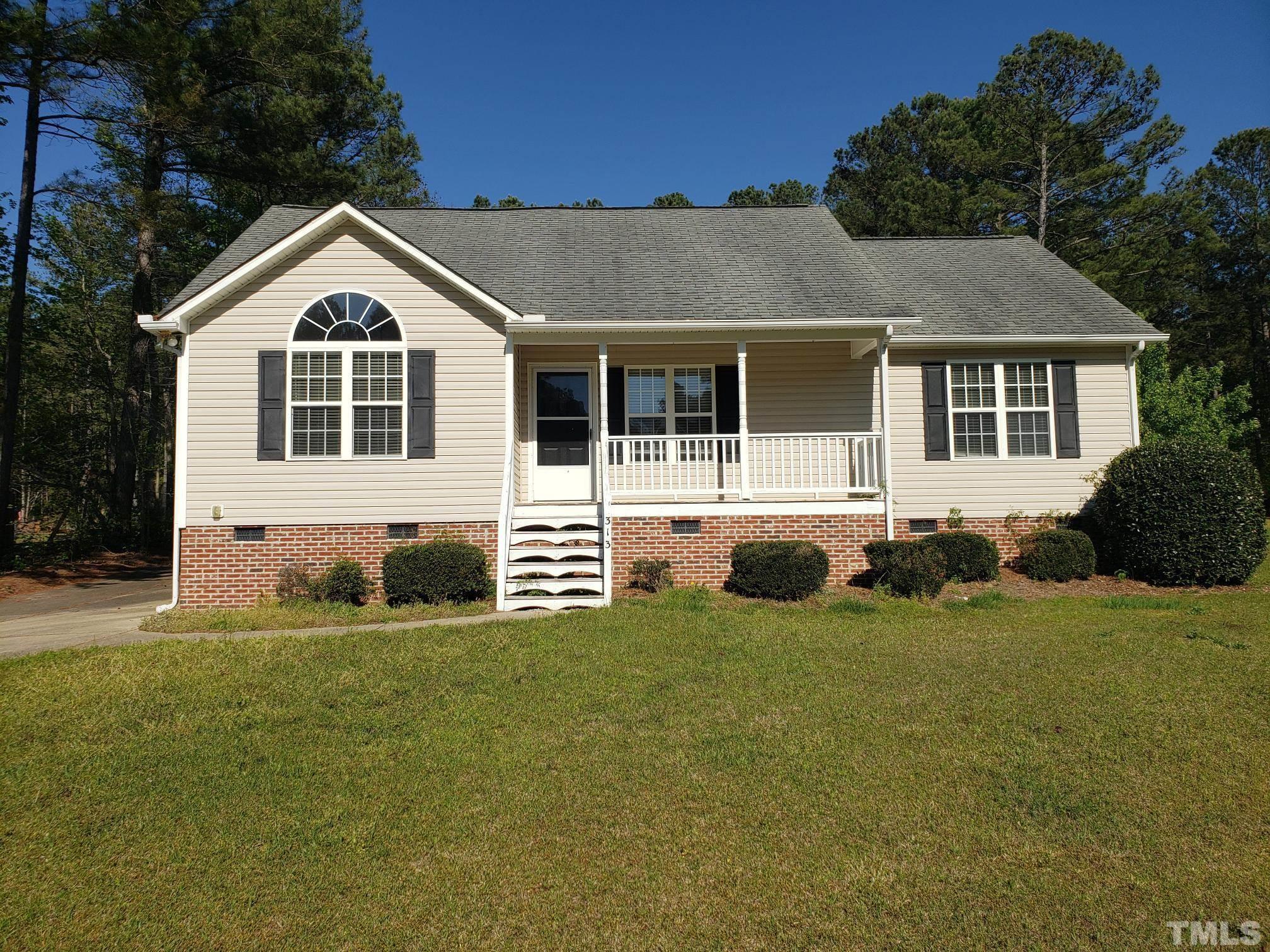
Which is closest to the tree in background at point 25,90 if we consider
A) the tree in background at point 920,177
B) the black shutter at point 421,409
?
the black shutter at point 421,409

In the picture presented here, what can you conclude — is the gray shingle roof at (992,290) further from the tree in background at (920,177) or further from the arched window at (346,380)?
the tree in background at (920,177)

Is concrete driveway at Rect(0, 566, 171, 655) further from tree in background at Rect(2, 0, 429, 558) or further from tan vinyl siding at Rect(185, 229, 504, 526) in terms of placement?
tree in background at Rect(2, 0, 429, 558)

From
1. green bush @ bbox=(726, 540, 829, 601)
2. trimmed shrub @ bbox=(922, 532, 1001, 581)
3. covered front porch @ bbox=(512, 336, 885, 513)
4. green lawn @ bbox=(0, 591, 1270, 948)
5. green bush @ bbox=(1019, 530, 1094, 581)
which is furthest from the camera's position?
covered front porch @ bbox=(512, 336, 885, 513)

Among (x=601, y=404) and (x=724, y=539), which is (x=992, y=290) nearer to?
(x=724, y=539)

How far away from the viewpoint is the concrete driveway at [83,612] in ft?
27.2

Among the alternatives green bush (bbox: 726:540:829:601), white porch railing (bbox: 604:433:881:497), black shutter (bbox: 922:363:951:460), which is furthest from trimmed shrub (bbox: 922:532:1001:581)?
green bush (bbox: 726:540:829:601)

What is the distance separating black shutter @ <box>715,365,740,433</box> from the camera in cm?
1207

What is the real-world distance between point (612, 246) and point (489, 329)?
13.5ft

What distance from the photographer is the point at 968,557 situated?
415 inches

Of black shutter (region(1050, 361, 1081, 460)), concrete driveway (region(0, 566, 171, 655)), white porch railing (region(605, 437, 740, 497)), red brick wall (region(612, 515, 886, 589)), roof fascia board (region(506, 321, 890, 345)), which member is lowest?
concrete driveway (region(0, 566, 171, 655))

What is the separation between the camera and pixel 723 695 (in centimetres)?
571

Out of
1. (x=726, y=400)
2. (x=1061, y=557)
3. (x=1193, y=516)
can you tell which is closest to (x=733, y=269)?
(x=726, y=400)

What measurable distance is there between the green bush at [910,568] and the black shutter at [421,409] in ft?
20.8

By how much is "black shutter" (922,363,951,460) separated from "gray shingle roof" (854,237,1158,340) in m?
0.64
